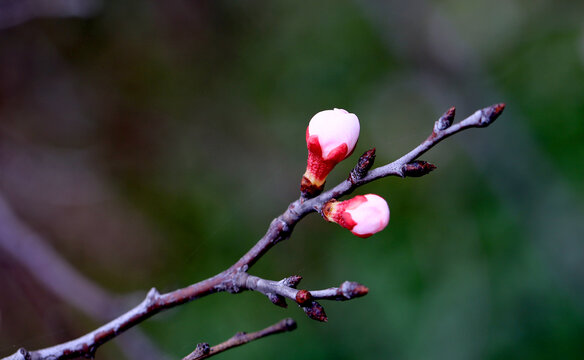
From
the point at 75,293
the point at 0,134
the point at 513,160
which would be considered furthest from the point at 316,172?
the point at 0,134

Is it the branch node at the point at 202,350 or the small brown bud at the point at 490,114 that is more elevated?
the small brown bud at the point at 490,114

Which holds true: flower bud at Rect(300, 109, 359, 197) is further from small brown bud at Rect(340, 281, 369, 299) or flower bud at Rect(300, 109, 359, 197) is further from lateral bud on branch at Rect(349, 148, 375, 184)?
small brown bud at Rect(340, 281, 369, 299)

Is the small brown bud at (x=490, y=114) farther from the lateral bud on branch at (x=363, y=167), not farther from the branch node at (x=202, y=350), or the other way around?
the branch node at (x=202, y=350)

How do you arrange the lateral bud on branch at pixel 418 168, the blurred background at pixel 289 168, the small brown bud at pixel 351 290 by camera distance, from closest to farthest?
the small brown bud at pixel 351 290 → the lateral bud on branch at pixel 418 168 → the blurred background at pixel 289 168

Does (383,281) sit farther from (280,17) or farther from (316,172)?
(280,17)

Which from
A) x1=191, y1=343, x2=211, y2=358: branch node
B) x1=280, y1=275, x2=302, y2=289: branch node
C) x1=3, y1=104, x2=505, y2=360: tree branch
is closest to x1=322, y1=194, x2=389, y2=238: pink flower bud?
x1=3, y1=104, x2=505, y2=360: tree branch

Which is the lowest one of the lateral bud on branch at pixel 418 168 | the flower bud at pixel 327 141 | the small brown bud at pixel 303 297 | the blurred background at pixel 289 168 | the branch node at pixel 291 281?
the small brown bud at pixel 303 297

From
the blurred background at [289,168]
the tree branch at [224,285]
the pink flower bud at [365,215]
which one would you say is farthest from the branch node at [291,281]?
the blurred background at [289,168]
